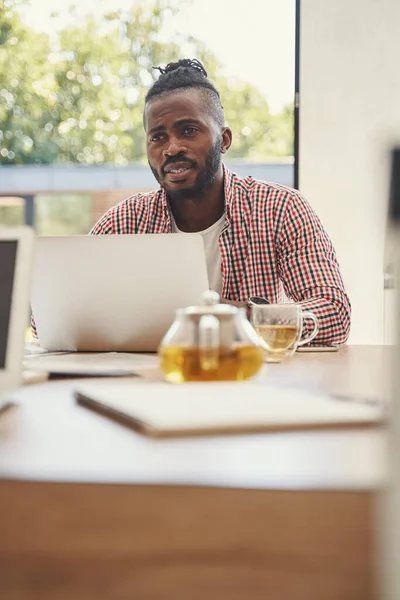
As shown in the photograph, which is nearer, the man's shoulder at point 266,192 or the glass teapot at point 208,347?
the glass teapot at point 208,347

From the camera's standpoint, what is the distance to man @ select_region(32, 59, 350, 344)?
238cm

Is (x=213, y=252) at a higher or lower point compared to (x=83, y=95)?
lower

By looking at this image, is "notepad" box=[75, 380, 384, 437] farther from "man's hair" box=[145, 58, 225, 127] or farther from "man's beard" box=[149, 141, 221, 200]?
"man's hair" box=[145, 58, 225, 127]

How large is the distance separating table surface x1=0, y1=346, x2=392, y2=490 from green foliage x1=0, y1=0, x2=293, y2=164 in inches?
191

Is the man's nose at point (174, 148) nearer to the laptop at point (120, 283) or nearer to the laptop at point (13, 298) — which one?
the laptop at point (120, 283)

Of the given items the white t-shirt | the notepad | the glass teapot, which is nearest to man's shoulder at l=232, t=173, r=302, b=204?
the white t-shirt

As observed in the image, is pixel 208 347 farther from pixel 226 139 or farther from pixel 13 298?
pixel 226 139

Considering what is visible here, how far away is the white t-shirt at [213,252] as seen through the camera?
2406mm

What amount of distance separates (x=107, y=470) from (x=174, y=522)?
0.23ft

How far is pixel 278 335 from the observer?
144 cm

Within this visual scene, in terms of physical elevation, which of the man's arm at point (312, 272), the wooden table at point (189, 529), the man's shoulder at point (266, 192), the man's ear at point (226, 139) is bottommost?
the wooden table at point (189, 529)

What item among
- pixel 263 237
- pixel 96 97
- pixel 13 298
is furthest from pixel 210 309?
pixel 96 97

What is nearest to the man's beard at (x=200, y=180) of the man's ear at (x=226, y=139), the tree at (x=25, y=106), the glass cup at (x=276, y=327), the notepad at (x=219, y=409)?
the man's ear at (x=226, y=139)

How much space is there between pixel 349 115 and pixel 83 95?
8.97 feet
